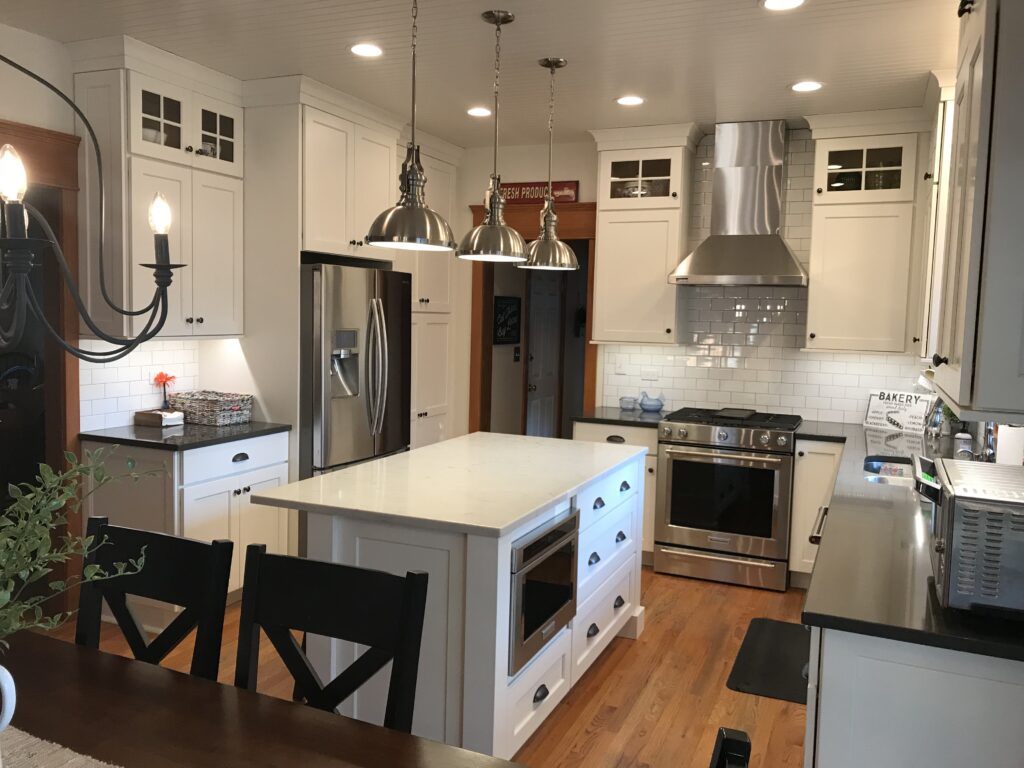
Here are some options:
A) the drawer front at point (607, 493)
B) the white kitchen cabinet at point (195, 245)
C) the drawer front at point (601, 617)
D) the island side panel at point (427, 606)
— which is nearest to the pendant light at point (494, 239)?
the drawer front at point (607, 493)

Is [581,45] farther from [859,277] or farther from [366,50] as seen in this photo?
[859,277]

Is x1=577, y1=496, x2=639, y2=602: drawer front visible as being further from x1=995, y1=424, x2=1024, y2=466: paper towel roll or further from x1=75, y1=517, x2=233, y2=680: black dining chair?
x1=75, y1=517, x2=233, y2=680: black dining chair

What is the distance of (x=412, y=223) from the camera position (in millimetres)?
2600

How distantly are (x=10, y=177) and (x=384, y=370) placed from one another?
3624 millimetres

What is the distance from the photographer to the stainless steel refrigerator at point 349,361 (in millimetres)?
4441

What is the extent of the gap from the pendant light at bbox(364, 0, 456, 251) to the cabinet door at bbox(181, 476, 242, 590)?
1.86 meters

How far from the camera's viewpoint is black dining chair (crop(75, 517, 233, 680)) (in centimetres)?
189

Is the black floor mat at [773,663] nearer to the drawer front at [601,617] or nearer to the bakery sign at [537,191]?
the drawer front at [601,617]

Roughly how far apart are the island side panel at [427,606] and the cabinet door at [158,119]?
2.20m

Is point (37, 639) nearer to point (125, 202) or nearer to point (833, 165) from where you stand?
point (125, 202)

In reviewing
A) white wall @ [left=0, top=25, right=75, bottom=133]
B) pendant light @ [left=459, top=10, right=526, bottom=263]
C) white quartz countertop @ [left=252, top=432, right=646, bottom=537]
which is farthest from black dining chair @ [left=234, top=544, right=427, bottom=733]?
white wall @ [left=0, top=25, right=75, bottom=133]

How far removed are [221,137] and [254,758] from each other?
3687 millimetres

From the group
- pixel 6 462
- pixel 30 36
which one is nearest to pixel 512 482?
pixel 6 462

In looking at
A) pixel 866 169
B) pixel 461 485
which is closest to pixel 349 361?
pixel 461 485
